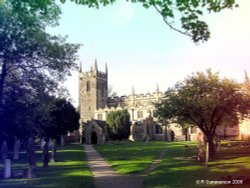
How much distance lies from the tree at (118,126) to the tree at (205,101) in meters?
40.3

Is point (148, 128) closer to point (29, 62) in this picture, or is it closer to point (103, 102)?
point (103, 102)

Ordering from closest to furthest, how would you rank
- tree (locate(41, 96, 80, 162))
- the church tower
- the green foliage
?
1. tree (locate(41, 96, 80, 162))
2. the green foliage
3. the church tower

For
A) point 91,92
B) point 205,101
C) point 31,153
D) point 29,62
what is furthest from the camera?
point 91,92

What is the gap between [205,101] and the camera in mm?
19734

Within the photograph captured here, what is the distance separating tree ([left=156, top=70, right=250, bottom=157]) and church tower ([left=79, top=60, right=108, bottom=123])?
57.5m

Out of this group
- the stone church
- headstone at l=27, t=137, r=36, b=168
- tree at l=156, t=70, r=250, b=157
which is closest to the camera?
headstone at l=27, t=137, r=36, b=168

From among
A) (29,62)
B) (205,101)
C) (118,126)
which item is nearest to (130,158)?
(205,101)

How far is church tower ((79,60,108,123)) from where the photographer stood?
7831 cm

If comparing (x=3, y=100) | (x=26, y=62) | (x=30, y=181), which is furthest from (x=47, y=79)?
(x=30, y=181)

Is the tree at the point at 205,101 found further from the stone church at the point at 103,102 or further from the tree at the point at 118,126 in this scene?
the stone church at the point at 103,102

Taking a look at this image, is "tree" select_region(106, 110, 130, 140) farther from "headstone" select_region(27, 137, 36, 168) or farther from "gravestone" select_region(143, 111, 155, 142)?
"headstone" select_region(27, 137, 36, 168)

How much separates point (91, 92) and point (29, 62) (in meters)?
63.5

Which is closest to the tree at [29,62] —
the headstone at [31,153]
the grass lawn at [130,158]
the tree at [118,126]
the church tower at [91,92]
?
the headstone at [31,153]

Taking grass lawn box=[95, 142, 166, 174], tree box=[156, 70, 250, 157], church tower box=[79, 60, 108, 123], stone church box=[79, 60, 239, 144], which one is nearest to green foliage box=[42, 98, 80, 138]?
grass lawn box=[95, 142, 166, 174]
